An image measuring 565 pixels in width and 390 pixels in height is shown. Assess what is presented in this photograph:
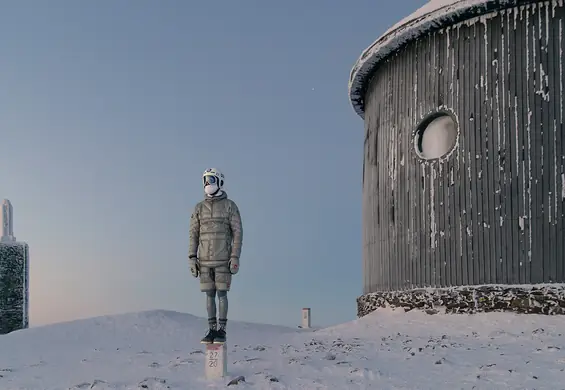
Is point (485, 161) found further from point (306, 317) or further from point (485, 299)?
point (306, 317)

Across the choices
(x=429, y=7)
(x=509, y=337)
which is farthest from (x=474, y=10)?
(x=509, y=337)

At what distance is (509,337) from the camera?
11023 mm

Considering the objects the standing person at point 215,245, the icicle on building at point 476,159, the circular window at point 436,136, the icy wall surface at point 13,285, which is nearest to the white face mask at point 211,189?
the standing person at point 215,245

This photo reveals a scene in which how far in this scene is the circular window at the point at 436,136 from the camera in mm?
14484

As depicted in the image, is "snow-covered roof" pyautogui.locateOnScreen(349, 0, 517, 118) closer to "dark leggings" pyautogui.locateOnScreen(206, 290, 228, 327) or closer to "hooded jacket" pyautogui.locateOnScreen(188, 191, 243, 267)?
"hooded jacket" pyautogui.locateOnScreen(188, 191, 243, 267)

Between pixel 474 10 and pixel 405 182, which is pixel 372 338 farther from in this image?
pixel 474 10

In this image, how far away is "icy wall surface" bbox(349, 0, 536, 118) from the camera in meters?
13.8

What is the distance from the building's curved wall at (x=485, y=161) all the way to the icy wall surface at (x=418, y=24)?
243 millimetres

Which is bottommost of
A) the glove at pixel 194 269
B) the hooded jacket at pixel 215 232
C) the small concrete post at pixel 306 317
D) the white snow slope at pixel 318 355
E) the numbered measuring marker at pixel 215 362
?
the small concrete post at pixel 306 317

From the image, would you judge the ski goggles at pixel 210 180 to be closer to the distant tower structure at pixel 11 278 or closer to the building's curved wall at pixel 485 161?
the building's curved wall at pixel 485 161

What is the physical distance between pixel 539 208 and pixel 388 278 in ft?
13.9

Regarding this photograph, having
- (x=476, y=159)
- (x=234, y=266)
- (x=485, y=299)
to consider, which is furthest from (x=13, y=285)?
(x=476, y=159)

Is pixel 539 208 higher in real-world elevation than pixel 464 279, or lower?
higher

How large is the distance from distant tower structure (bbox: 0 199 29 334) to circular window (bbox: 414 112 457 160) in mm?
10682
